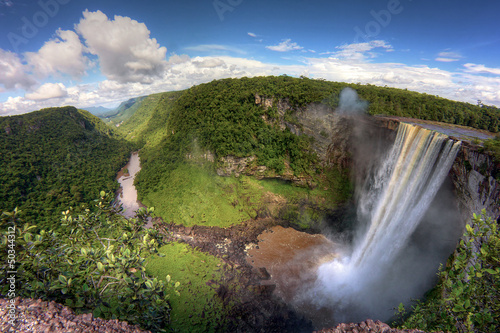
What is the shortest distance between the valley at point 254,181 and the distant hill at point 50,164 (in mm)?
226

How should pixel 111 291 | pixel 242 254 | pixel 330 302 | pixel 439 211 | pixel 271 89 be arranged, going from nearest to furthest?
pixel 111 291 → pixel 439 211 → pixel 330 302 → pixel 242 254 → pixel 271 89

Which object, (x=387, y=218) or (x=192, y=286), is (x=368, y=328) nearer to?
(x=387, y=218)

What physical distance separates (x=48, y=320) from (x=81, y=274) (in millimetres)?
722

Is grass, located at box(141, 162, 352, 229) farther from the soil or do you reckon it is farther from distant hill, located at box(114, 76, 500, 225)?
the soil

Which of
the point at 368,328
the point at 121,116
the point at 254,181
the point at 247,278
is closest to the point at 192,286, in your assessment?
the point at 247,278

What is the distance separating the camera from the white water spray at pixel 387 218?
1217 cm

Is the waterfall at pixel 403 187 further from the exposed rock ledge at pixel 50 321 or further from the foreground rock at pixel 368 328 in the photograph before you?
the exposed rock ledge at pixel 50 321

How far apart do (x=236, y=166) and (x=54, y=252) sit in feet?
80.1

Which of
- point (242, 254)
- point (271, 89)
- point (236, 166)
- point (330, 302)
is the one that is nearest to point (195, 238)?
point (242, 254)

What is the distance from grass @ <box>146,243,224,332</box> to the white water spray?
29.9 feet

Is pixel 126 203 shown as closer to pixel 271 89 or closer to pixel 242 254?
pixel 242 254

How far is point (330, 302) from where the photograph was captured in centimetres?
1596

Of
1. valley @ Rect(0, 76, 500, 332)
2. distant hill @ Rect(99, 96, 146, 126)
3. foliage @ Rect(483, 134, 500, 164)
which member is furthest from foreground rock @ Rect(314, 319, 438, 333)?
distant hill @ Rect(99, 96, 146, 126)

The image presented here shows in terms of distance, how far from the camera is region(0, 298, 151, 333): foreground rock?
2.70 metres
